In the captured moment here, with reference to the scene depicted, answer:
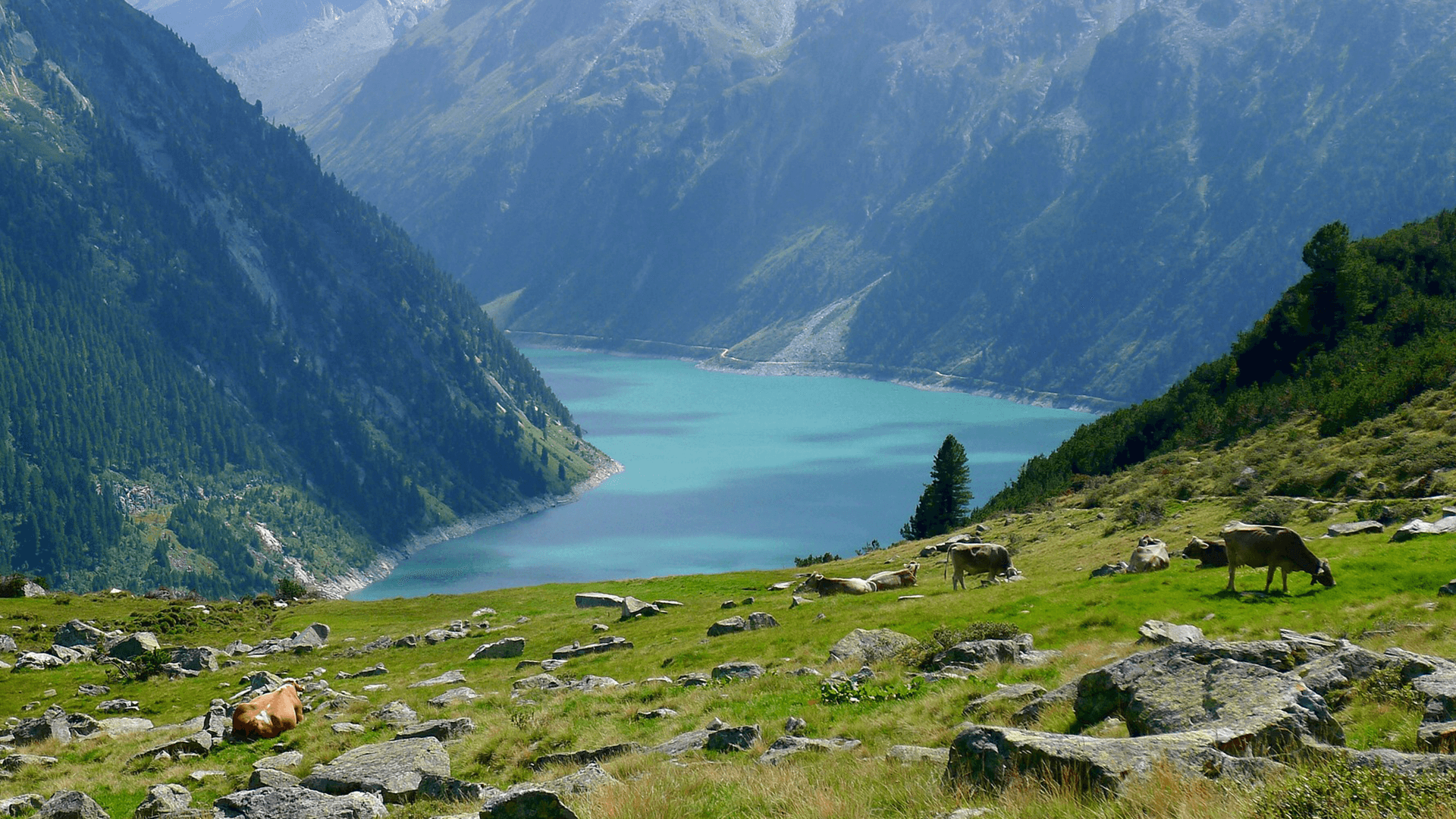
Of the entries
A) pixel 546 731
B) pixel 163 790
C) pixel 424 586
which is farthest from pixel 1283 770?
pixel 424 586

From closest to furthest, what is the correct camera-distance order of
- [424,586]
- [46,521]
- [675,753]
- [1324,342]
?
Answer: [675,753]
[1324,342]
[46,521]
[424,586]

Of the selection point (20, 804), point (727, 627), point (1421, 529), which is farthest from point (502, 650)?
point (1421, 529)

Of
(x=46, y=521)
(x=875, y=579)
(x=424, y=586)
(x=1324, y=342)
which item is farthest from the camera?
(x=424, y=586)

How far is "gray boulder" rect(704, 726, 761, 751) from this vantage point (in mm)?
17984

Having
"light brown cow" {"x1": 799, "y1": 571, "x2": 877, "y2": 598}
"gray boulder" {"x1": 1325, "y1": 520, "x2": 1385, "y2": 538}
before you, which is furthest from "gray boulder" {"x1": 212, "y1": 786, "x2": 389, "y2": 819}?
"light brown cow" {"x1": 799, "y1": 571, "x2": 877, "y2": 598}

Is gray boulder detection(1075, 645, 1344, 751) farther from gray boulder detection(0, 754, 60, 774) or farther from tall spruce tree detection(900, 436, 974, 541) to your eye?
tall spruce tree detection(900, 436, 974, 541)

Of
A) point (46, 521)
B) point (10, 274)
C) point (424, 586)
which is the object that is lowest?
point (424, 586)

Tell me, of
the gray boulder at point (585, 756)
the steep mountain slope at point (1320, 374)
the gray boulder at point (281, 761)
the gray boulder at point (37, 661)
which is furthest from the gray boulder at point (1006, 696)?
the gray boulder at point (37, 661)

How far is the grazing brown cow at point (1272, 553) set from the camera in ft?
81.8

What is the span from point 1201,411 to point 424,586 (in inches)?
5022

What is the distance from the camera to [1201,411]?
7381cm

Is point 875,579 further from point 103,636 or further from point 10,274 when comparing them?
point 10,274

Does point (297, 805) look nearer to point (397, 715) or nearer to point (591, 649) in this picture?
point (397, 715)

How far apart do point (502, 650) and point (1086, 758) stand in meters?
33.6
